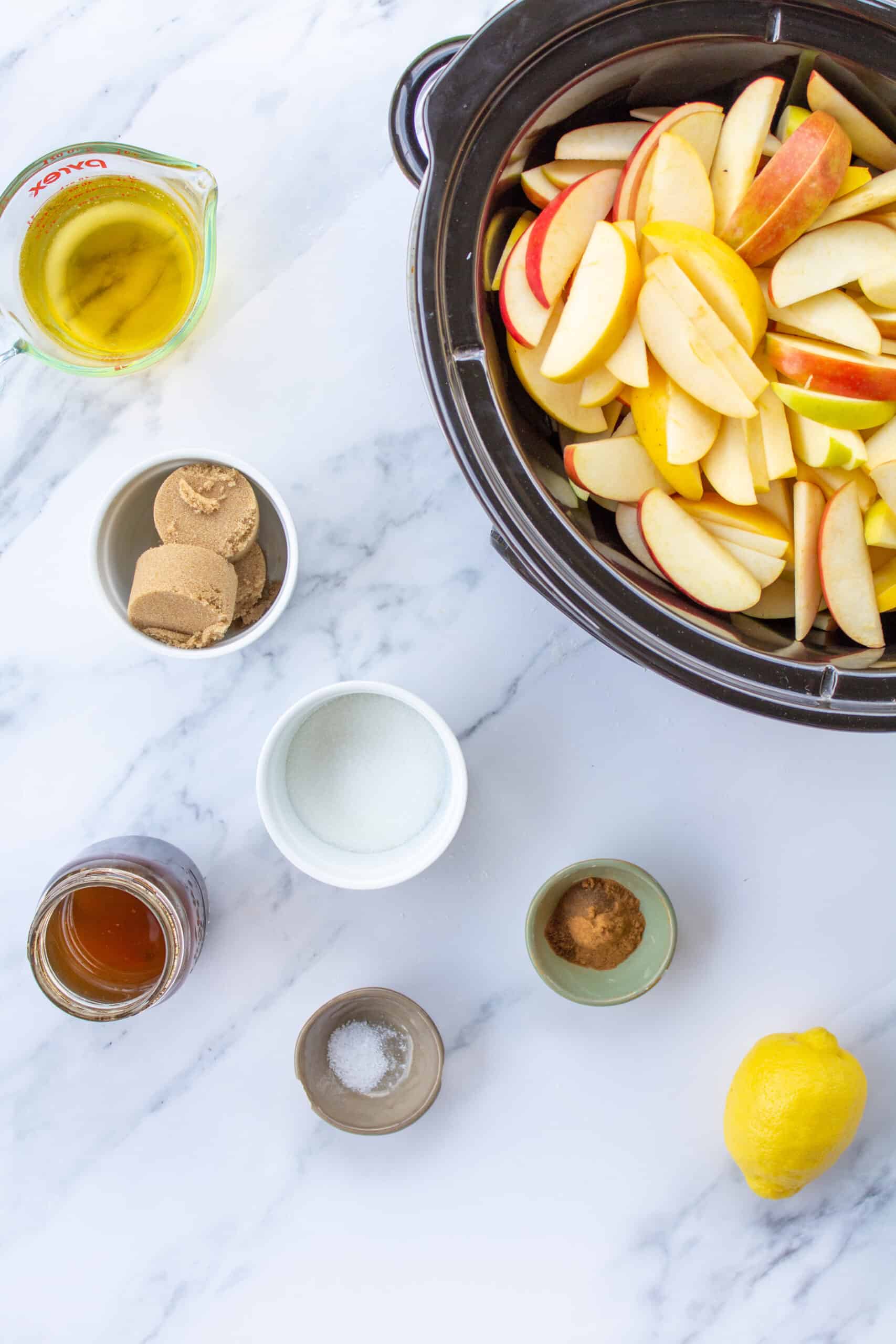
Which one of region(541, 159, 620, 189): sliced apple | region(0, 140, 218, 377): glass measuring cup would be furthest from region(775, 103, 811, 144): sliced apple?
region(0, 140, 218, 377): glass measuring cup

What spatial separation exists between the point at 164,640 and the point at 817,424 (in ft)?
1.75

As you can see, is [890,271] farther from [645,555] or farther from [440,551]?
[440,551]

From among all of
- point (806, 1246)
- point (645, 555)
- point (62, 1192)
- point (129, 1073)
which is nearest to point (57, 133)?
point (645, 555)

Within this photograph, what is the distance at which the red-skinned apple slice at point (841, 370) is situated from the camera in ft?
2.26

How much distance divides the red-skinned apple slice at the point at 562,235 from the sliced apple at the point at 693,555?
16 centimetres

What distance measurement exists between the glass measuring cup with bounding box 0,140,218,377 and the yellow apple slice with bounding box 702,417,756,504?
45cm

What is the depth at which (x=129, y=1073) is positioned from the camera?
94 cm

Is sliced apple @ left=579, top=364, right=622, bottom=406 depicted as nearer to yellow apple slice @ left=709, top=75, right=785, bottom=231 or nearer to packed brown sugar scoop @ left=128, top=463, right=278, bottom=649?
yellow apple slice @ left=709, top=75, right=785, bottom=231

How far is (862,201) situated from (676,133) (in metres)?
0.14

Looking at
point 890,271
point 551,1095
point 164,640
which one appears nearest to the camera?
point 890,271

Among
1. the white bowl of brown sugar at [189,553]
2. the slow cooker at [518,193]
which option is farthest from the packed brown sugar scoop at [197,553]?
the slow cooker at [518,193]

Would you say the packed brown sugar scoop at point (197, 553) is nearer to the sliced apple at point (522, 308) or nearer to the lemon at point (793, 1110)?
the sliced apple at point (522, 308)

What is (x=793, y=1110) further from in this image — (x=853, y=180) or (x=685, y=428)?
(x=853, y=180)

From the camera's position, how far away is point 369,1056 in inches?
36.0
